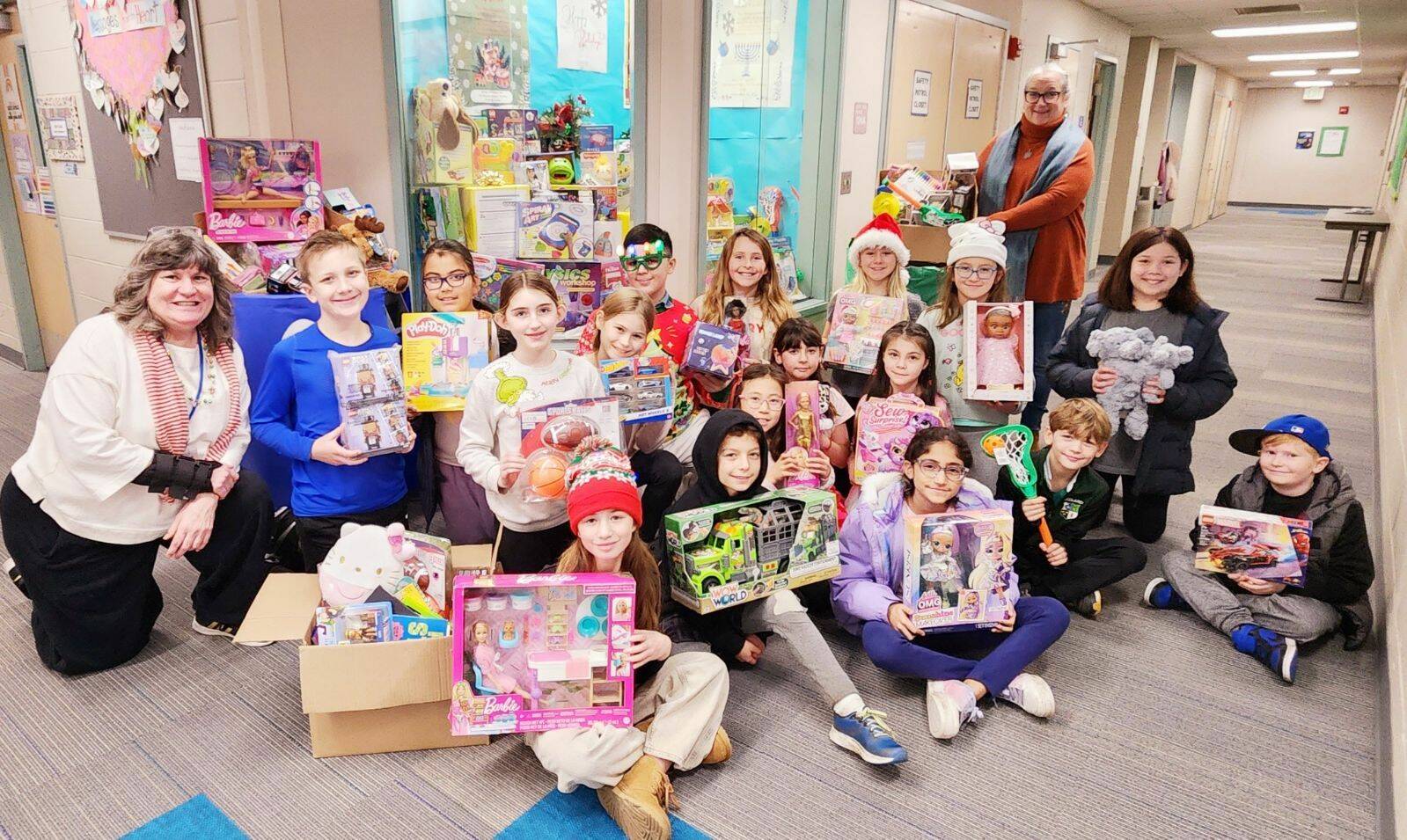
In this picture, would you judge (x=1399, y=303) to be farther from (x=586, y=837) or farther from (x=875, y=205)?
(x=586, y=837)

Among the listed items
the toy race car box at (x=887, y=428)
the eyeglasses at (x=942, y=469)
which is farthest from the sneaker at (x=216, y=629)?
the eyeglasses at (x=942, y=469)

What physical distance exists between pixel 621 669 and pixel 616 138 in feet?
12.0

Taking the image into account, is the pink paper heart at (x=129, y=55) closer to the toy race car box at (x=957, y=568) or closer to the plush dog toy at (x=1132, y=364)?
the toy race car box at (x=957, y=568)

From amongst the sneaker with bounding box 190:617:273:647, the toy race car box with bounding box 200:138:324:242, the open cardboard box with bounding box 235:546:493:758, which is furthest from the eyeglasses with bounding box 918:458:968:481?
the toy race car box with bounding box 200:138:324:242

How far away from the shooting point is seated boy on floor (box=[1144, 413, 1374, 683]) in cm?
268

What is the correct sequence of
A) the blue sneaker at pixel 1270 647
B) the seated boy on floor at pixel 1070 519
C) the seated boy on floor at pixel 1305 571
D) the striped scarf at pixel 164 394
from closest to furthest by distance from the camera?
1. the striped scarf at pixel 164 394
2. the blue sneaker at pixel 1270 647
3. the seated boy on floor at pixel 1305 571
4. the seated boy on floor at pixel 1070 519

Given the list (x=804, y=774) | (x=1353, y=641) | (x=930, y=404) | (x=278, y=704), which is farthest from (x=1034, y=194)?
(x=278, y=704)

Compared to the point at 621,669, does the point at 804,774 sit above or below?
below

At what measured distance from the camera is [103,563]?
2385mm

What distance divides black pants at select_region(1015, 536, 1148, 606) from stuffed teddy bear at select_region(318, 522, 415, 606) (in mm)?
1950

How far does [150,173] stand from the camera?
3834mm

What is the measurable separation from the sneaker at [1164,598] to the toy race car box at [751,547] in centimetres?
136

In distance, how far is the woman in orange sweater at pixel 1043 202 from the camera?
360 cm

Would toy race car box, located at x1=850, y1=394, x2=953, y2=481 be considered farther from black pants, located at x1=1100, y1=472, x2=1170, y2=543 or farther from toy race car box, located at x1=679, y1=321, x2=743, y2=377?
black pants, located at x1=1100, y1=472, x2=1170, y2=543
